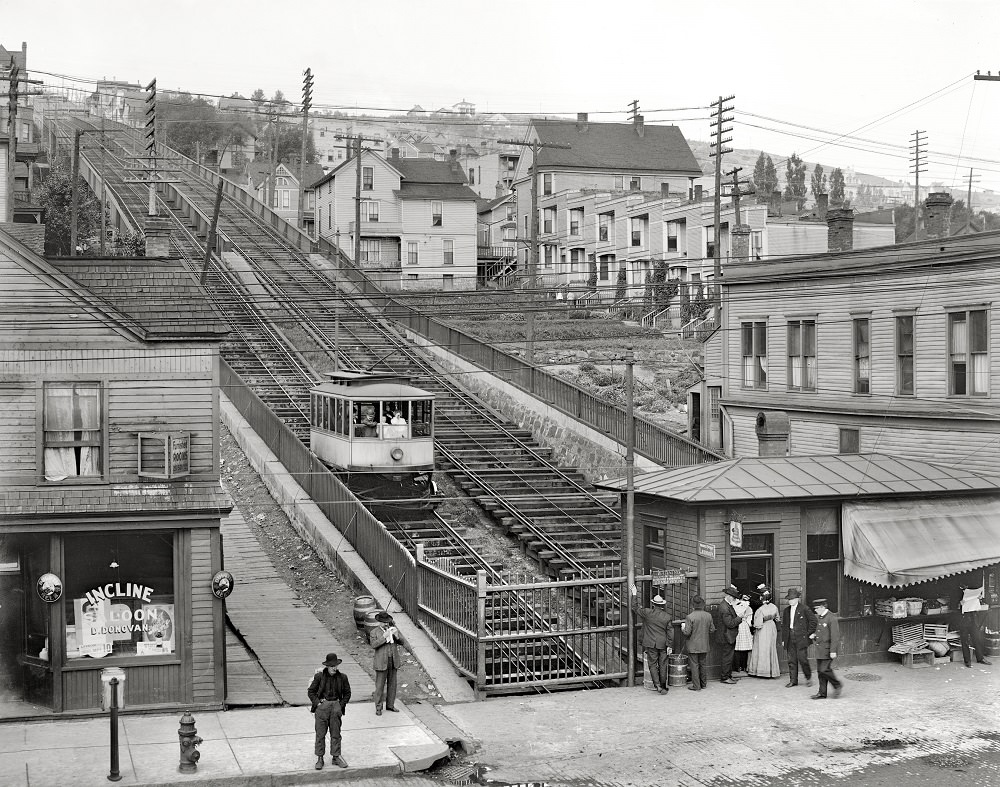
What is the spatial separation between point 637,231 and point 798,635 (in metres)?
61.3

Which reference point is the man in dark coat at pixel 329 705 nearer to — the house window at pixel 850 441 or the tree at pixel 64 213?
the house window at pixel 850 441

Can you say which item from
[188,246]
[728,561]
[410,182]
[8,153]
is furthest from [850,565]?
[410,182]

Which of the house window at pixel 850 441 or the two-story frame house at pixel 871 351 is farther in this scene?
the house window at pixel 850 441

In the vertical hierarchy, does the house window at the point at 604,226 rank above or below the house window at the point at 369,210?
below

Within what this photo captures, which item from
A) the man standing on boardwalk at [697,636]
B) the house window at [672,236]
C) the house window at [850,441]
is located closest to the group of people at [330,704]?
the man standing on boardwalk at [697,636]

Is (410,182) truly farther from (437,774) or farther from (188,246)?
(437,774)

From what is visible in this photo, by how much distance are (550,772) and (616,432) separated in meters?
21.8

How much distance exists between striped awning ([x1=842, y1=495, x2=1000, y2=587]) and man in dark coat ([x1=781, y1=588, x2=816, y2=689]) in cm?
188

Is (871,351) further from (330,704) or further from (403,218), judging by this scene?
(403,218)

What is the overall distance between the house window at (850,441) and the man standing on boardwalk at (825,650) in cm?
1319

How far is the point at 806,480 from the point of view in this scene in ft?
72.0

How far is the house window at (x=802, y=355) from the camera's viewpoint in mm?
34469

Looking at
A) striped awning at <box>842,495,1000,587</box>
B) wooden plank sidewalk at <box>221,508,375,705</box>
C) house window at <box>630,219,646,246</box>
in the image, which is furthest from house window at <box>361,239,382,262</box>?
striped awning at <box>842,495,1000,587</box>

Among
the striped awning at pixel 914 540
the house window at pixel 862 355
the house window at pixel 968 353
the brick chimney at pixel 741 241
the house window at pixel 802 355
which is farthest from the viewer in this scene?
the brick chimney at pixel 741 241
